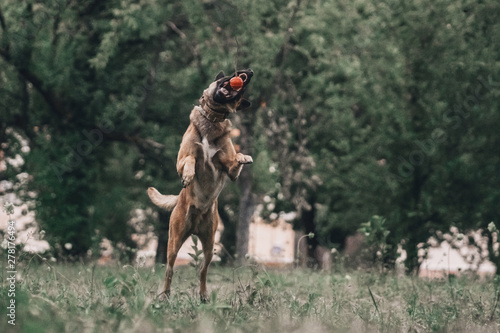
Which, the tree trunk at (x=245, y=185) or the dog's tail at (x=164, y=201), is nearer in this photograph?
the dog's tail at (x=164, y=201)

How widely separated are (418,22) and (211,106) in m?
10.6

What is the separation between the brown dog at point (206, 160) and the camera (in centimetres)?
664

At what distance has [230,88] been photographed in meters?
6.62

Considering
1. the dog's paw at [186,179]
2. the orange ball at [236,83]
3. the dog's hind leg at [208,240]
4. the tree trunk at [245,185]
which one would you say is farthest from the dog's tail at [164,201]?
the tree trunk at [245,185]

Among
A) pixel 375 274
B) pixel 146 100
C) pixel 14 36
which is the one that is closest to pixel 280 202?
pixel 146 100

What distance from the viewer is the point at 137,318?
4012mm

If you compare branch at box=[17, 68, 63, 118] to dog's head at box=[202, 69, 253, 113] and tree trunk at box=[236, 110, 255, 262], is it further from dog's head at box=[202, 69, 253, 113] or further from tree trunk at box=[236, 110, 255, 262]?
dog's head at box=[202, 69, 253, 113]

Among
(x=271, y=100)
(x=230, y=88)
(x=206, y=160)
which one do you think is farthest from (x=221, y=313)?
(x=271, y=100)

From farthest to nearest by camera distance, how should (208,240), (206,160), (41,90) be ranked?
(41,90), (208,240), (206,160)

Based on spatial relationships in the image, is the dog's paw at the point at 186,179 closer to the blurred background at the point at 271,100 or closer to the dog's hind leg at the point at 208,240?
the dog's hind leg at the point at 208,240

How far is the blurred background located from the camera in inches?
638

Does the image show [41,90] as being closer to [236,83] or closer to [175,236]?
[175,236]

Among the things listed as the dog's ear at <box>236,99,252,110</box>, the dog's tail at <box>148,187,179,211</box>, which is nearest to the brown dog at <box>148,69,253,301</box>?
the dog's ear at <box>236,99,252,110</box>

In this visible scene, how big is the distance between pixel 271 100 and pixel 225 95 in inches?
485
